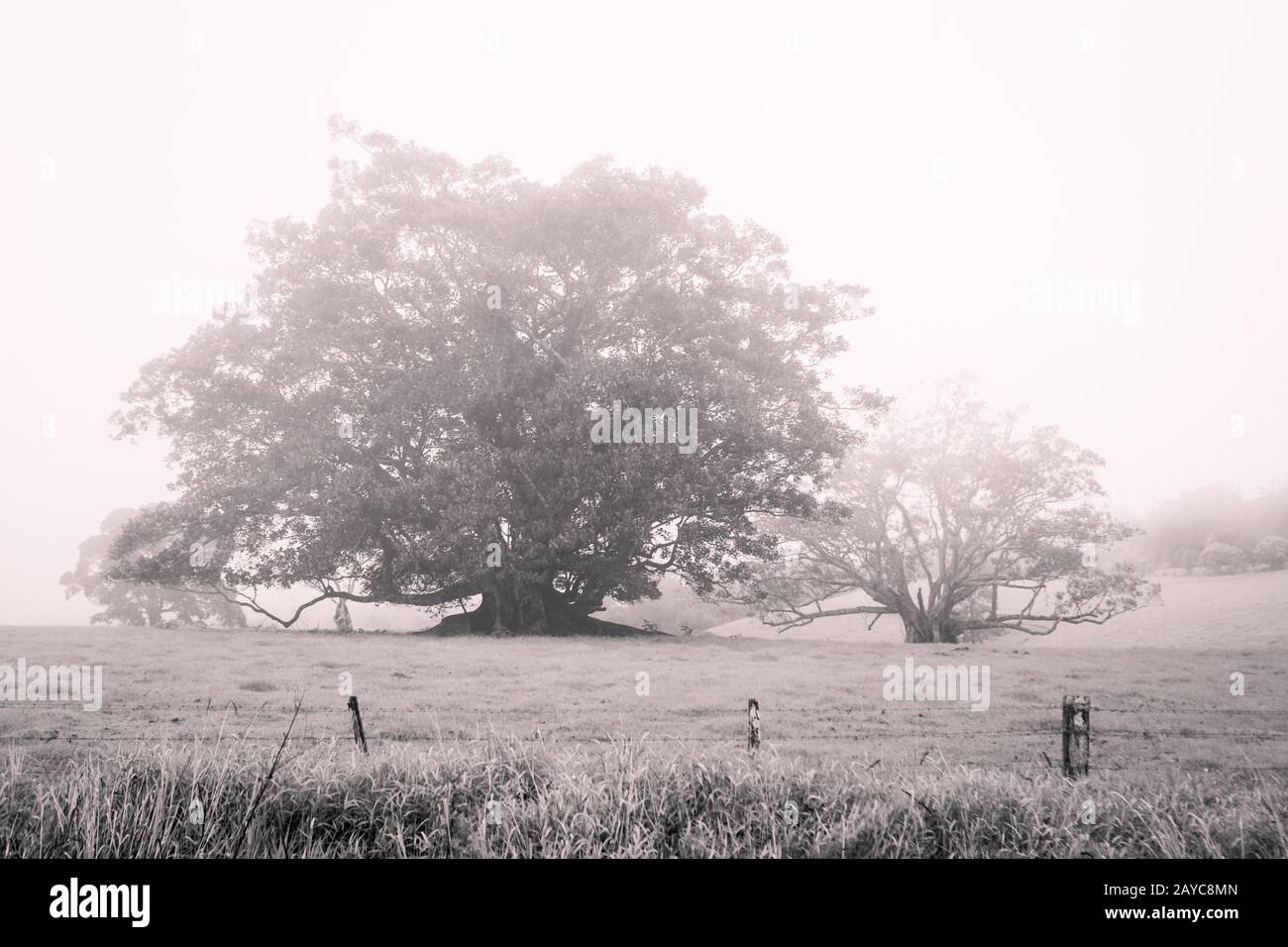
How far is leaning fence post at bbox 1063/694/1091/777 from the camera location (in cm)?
934

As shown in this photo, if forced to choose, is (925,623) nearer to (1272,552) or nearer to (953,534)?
(953,534)

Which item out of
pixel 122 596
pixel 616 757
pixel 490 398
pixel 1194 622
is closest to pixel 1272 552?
pixel 1194 622

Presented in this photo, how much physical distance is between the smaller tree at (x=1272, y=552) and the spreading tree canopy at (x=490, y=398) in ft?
93.2

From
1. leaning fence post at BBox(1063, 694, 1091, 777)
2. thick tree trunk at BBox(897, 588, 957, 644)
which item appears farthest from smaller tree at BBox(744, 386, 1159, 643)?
leaning fence post at BBox(1063, 694, 1091, 777)

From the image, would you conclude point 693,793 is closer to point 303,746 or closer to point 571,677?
point 303,746

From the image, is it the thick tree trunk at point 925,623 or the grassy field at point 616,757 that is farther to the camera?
the thick tree trunk at point 925,623

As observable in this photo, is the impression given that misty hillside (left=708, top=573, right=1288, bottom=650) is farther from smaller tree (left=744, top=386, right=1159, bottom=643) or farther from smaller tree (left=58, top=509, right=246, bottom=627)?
smaller tree (left=58, top=509, right=246, bottom=627)

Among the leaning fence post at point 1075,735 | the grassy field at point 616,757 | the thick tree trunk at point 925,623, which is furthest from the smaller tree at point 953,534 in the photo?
the leaning fence post at point 1075,735

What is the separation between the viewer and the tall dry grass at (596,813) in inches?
254

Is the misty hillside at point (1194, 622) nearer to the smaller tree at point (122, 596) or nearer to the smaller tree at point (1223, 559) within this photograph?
the smaller tree at point (1223, 559)

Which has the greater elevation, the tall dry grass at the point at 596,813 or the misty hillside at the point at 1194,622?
the tall dry grass at the point at 596,813

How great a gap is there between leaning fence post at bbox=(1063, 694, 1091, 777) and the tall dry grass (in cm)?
151
